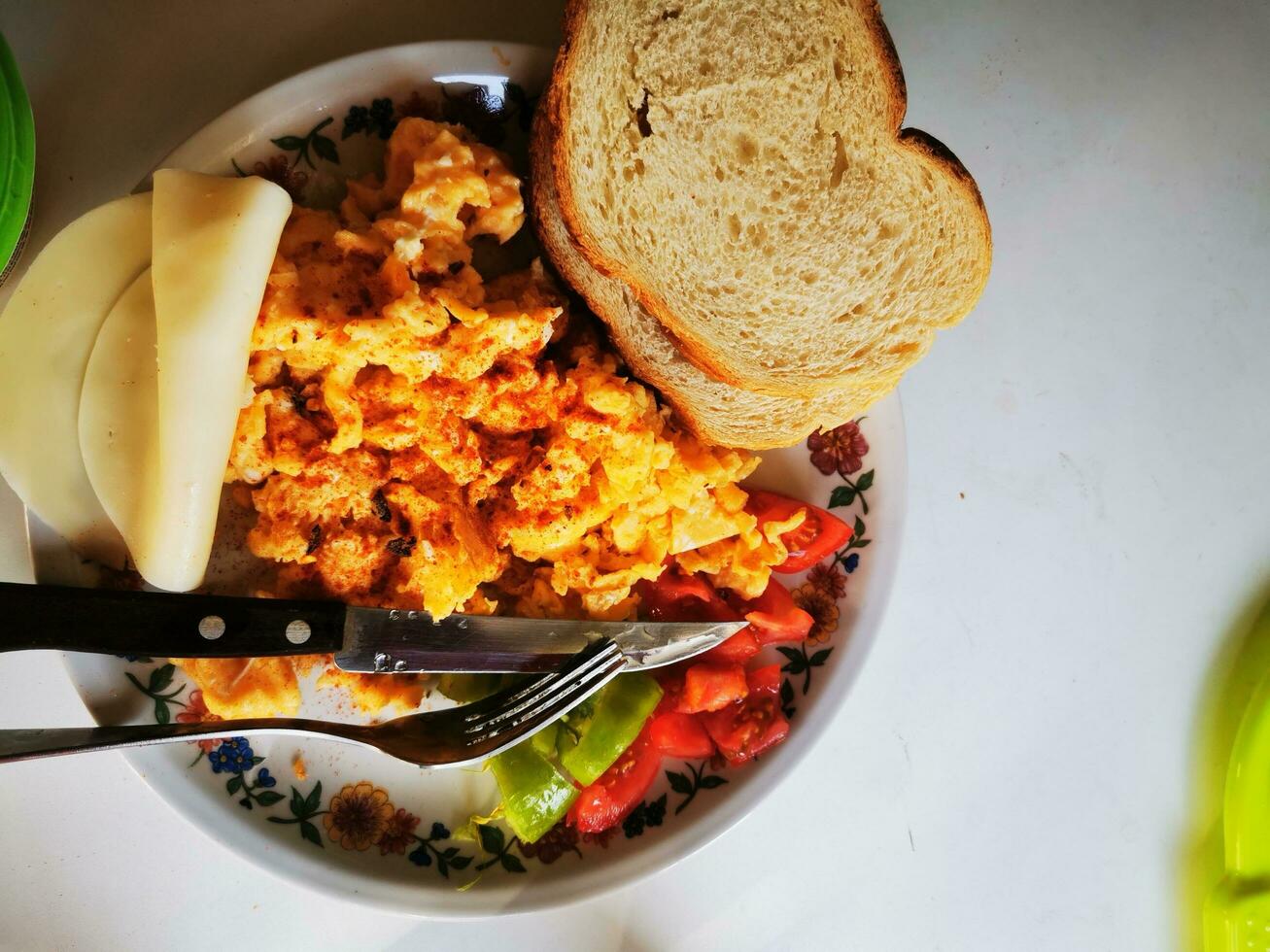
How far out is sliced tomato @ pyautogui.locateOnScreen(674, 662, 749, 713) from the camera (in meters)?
2.00

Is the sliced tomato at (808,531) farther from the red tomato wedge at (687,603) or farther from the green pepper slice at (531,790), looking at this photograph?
the green pepper slice at (531,790)

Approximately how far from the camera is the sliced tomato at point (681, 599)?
2.09 m

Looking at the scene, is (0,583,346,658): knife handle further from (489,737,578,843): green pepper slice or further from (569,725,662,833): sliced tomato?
(569,725,662,833): sliced tomato

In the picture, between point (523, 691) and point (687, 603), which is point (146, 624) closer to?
point (523, 691)

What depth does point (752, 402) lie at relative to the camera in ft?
6.35

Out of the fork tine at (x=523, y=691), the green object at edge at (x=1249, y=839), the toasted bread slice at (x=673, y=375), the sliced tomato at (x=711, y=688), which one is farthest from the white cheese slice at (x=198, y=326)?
the green object at edge at (x=1249, y=839)

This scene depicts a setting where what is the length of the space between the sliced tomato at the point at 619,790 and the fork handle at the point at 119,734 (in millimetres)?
592

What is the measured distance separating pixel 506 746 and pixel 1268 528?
220 centimetres

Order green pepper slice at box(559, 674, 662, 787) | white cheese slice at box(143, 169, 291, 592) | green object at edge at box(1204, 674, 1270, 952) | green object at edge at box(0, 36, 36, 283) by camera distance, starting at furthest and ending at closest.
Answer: green object at edge at box(1204, 674, 1270, 952)
green pepper slice at box(559, 674, 662, 787)
green object at edge at box(0, 36, 36, 283)
white cheese slice at box(143, 169, 291, 592)

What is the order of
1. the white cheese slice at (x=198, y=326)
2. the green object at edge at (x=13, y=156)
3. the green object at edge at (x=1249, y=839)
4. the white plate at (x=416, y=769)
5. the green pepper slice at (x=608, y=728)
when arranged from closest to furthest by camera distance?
the white cheese slice at (x=198, y=326) → the green object at edge at (x=13, y=156) → the white plate at (x=416, y=769) → the green pepper slice at (x=608, y=728) → the green object at edge at (x=1249, y=839)

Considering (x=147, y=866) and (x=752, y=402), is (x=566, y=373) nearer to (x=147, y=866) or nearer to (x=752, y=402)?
(x=752, y=402)

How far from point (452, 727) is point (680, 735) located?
1.75 feet

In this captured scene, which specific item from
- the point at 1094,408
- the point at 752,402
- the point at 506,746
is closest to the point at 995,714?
the point at 1094,408

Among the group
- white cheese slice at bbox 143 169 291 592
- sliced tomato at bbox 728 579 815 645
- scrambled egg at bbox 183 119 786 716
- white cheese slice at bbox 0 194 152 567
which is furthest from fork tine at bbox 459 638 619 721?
white cheese slice at bbox 0 194 152 567
